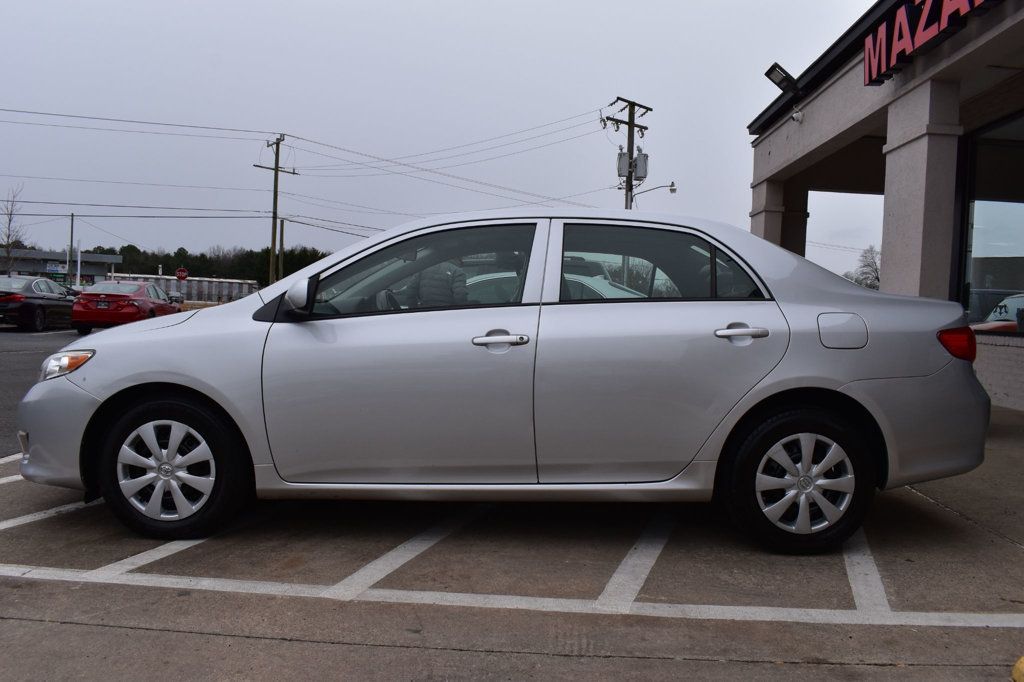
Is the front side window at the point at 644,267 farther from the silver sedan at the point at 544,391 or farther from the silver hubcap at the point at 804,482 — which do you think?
the silver hubcap at the point at 804,482

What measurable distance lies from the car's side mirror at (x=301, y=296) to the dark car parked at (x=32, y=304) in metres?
19.2

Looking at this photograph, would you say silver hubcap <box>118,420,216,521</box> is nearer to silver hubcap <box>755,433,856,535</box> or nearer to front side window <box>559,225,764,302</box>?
front side window <box>559,225,764,302</box>

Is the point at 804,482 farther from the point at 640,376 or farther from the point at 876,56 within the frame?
the point at 876,56

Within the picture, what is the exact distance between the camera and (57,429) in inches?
155

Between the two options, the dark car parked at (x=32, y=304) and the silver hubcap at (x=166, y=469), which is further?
the dark car parked at (x=32, y=304)

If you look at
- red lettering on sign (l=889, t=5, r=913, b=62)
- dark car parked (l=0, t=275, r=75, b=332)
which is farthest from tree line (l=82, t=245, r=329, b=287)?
red lettering on sign (l=889, t=5, r=913, b=62)

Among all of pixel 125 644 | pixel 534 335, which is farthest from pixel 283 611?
pixel 534 335

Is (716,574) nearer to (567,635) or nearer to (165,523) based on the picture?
(567,635)

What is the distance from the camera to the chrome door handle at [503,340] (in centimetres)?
372

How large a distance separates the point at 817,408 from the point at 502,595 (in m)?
1.68

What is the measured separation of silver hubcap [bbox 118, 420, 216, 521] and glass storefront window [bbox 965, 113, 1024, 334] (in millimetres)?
9409

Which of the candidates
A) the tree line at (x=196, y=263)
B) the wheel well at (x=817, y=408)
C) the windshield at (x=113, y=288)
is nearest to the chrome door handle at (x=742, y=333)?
the wheel well at (x=817, y=408)

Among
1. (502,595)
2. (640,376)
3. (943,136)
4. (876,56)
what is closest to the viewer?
(502,595)

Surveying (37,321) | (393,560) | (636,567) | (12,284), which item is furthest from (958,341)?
(12,284)
